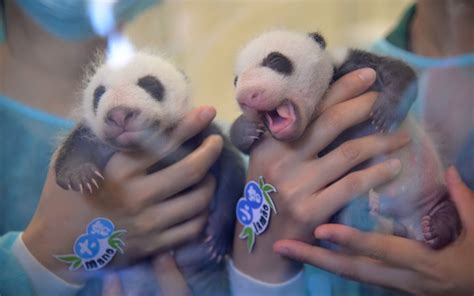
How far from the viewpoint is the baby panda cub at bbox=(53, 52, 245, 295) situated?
736 mm

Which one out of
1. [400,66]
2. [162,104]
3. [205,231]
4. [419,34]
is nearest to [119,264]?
[205,231]

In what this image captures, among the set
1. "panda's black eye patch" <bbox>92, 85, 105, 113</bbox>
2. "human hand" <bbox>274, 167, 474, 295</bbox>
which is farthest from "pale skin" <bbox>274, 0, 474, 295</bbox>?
"panda's black eye patch" <bbox>92, 85, 105, 113</bbox>

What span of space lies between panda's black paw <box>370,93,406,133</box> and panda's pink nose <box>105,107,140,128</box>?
0.33m

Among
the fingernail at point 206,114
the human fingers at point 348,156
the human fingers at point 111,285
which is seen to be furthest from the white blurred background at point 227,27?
the human fingers at point 111,285

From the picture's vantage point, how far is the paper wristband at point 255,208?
73 centimetres

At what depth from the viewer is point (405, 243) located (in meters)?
0.72

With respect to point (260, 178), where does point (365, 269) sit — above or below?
below

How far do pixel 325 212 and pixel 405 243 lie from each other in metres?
0.11

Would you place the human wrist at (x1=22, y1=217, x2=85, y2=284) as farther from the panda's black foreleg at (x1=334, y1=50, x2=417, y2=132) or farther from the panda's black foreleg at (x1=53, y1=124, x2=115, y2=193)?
the panda's black foreleg at (x1=334, y1=50, x2=417, y2=132)

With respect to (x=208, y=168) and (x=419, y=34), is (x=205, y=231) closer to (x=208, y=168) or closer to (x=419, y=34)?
(x=208, y=168)

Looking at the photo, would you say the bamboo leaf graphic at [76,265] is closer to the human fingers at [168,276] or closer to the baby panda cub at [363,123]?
the human fingers at [168,276]

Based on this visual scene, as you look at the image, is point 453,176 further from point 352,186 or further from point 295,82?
point 295,82

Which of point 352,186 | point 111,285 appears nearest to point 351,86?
point 352,186

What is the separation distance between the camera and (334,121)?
2.39 feet
